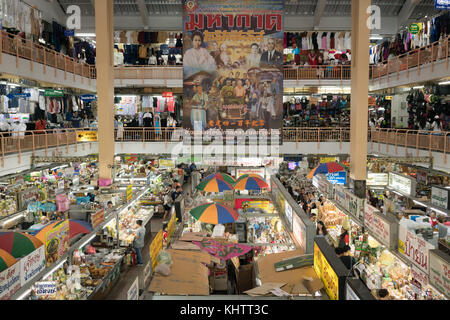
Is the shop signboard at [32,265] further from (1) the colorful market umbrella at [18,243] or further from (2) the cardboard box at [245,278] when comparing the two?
(2) the cardboard box at [245,278]

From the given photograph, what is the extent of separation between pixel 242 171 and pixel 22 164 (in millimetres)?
8977

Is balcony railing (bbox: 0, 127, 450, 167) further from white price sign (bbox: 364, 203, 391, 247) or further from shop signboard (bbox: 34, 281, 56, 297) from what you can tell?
shop signboard (bbox: 34, 281, 56, 297)

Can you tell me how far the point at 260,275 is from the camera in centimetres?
571

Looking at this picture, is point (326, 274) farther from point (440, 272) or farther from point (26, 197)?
point (26, 197)

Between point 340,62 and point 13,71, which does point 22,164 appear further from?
point 340,62

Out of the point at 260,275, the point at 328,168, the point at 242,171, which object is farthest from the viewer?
the point at 242,171

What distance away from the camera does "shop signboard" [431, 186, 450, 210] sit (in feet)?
32.4

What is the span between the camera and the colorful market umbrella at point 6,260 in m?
4.80

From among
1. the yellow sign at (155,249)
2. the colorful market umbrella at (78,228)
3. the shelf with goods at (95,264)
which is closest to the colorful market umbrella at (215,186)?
the shelf with goods at (95,264)

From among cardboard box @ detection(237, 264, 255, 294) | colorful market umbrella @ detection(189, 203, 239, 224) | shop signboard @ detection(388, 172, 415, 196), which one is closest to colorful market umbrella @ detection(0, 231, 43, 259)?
cardboard box @ detection(237, 264, 255, 294)

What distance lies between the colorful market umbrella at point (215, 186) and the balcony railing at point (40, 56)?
7592 mm

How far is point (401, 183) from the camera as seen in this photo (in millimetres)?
12797

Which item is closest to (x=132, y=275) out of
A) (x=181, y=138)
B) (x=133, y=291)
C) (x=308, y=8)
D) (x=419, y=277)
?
(x=133, y=291)
